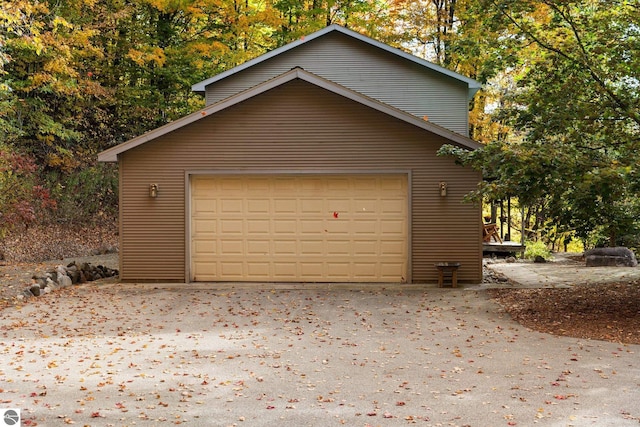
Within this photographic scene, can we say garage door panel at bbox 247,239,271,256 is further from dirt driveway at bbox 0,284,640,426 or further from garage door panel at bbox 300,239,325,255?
dirt driveway at bbox 0,284,640,426

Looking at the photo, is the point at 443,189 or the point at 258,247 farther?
the point at 258,247

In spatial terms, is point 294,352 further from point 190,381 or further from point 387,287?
point 387,287

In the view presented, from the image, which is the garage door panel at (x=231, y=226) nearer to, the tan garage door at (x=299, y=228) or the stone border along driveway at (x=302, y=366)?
the tan garage door at (x=299, y=228)

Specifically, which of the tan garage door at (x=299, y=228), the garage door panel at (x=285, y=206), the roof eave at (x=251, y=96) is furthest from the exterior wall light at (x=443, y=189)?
the garage door panel at (x=285, y=206)

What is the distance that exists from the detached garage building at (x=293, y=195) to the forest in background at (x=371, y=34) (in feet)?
4.66

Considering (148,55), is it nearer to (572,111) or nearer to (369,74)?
(369,74)

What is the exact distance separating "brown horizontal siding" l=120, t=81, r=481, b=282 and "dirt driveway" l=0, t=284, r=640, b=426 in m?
2.54

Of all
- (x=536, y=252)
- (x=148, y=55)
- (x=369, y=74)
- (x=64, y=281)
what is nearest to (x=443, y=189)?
(x=369, y=74)

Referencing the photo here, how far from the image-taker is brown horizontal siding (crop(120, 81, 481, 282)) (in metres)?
14.5

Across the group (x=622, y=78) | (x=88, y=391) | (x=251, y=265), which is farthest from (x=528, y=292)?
(x=88, y=391)

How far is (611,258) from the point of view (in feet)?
58.9

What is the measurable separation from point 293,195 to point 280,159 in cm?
79

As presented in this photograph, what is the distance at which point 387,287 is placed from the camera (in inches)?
556

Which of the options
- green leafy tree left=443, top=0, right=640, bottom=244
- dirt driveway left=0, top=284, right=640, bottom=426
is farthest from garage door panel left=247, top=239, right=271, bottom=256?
green leafy tree left=443, top=0, right=640, bottom=244
